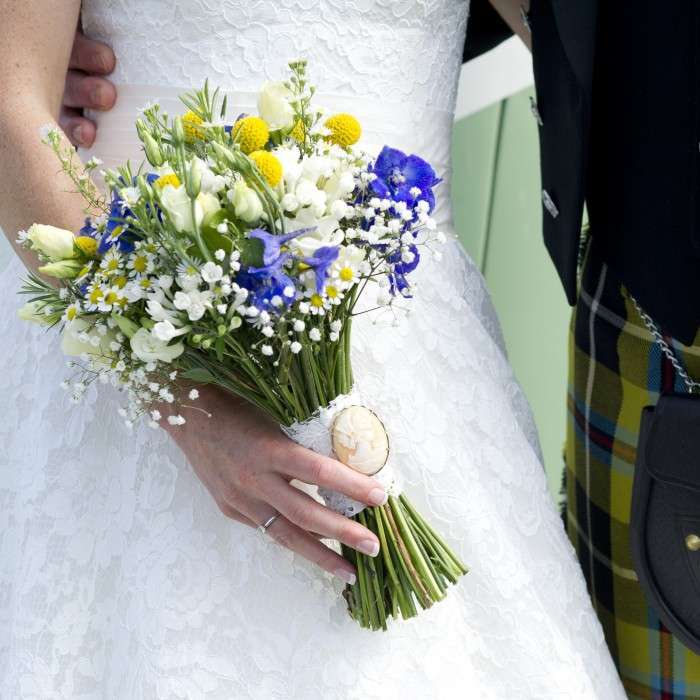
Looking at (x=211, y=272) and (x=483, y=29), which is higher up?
(x=483, y=29)

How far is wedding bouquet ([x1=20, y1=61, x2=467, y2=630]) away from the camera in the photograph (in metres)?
0.75

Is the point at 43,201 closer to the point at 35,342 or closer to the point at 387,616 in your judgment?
the point at 35,342

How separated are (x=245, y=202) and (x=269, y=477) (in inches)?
10.9

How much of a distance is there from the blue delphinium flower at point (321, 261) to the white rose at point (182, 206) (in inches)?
3.6

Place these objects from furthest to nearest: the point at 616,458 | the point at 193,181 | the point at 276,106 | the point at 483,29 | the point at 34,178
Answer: the point at 483,29
the point at 616,458
the point at 34,178
the point at 276,106
the point at 193,181

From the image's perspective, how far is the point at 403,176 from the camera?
85cm

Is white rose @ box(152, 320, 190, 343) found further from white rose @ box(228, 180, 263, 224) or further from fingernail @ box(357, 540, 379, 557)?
fingernail @ box(357, 540, 379, 557)

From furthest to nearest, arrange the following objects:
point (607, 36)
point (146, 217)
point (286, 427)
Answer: point (607, 36), point (286, 427), point (146, 217)

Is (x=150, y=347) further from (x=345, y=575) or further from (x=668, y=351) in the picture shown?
(x=668, y=351)

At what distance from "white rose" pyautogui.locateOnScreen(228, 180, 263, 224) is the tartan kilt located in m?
0.57

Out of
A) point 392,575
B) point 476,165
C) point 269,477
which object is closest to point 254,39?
point 269,477

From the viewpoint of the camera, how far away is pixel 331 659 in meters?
0.90

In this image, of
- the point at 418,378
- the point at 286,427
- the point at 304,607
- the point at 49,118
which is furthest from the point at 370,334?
the point at 49,118

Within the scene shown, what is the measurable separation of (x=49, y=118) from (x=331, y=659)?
24.5 inches
